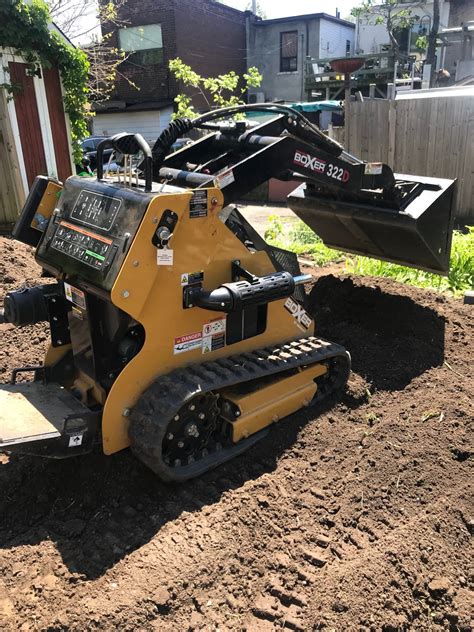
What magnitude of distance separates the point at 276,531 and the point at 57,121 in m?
9.61

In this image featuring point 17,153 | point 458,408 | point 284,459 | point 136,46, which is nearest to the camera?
point 284,459

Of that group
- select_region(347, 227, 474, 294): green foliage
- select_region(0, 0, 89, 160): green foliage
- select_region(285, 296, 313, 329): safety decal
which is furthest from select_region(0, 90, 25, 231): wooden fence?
select_region(285, 296, 313, 329): safety decal

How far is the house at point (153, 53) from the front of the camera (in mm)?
24641

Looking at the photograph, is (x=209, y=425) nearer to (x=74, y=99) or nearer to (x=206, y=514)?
(x=206, y=514)

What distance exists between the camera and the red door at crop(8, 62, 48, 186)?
973 cm

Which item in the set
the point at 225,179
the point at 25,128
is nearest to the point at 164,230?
the point at 225,179

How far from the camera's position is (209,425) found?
366 centimetres

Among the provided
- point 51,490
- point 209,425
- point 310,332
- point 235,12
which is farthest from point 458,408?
point 235,12

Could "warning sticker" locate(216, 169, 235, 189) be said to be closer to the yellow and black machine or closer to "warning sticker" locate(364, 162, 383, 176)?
the yellow and black machine

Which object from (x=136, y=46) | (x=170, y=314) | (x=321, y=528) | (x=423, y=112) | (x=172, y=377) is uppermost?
(x=136, y=46)

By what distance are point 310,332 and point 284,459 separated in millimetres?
1128

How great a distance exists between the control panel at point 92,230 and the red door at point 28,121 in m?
7.01

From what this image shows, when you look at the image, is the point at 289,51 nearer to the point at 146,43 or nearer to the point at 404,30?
the point at 404,30

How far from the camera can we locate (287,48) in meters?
30.0
